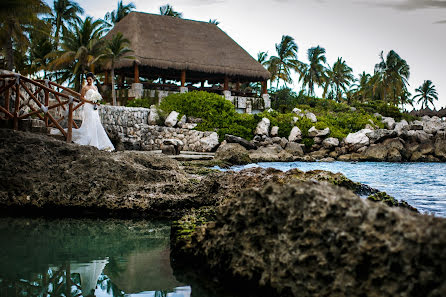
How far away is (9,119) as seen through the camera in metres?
6.52

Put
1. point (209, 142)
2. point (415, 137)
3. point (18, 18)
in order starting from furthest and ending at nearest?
point (415, 137)
point (209, 142)
point (18, 18)

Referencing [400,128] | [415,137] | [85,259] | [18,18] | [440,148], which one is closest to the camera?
[85,259]

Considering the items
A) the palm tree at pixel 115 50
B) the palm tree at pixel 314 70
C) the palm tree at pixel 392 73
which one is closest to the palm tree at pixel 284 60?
the palm tree at pixel 314 70

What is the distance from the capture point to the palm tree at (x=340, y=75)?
173ft

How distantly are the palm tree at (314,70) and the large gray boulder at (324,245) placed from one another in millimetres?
46978

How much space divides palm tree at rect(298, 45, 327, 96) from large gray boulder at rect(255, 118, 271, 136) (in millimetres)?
25194

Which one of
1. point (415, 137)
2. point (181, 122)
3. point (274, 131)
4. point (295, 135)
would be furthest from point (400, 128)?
point (181, 122)

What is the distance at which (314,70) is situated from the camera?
48.3 metres

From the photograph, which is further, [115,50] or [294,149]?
[115,50]

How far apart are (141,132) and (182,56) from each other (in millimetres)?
9634

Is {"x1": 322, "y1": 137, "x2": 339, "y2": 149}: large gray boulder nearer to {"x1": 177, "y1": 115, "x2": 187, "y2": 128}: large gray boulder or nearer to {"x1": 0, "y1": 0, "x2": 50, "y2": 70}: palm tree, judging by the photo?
{"x1": 177, "y1": 115, "x2": 187, "y2": 128}: large gray boulder

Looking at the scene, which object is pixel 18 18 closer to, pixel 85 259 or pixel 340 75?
pixel 85 259

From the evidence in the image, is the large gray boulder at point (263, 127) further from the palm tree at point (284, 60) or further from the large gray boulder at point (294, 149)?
the palm tree at point (284, 60)

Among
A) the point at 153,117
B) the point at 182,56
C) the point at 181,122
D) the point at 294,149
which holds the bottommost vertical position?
the point at 294,149
